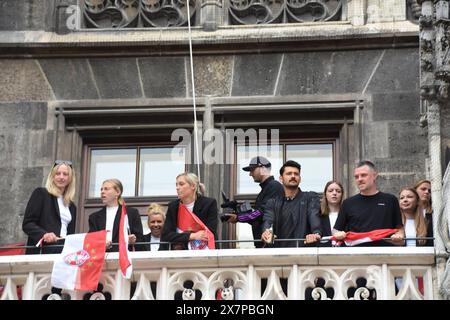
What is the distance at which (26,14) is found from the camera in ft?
76.6

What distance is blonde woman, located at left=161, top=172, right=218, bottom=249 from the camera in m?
19.5

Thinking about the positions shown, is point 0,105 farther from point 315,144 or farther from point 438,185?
point 438,185

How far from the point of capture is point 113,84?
22984mm

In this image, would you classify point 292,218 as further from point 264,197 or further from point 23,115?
point 23,115

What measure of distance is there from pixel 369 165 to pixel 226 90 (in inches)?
143

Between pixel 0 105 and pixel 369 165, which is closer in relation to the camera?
pixel 369 165

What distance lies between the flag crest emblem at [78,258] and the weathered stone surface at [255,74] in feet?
13.5

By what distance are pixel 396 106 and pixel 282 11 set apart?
194 cm

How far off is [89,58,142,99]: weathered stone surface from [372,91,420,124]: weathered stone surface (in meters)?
2.91

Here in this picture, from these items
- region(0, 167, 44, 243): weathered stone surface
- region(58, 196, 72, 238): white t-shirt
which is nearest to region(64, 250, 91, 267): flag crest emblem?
region(58, 196, 72, 238): white t-shirt

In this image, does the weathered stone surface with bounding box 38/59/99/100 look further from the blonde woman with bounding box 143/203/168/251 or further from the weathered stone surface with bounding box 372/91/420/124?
the weathered stone surface with bounding box 372/91/420/124

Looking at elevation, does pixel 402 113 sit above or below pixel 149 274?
above

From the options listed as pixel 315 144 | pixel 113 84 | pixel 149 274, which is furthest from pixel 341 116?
pixel 149 274
